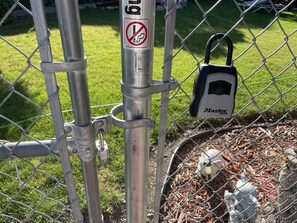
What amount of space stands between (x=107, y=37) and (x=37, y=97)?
3404mm

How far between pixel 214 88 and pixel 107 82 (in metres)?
3.37

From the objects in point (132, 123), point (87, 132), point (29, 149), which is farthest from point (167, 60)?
point (29, 149)

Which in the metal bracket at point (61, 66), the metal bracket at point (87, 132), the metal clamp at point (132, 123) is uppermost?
the metal bracket at point (61, 66)

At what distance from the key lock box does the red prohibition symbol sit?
0.30 metres

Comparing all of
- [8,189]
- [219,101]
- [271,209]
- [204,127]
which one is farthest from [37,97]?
[219,101]

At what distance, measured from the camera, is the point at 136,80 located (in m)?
0.91

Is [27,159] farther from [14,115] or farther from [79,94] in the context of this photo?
[79,94]

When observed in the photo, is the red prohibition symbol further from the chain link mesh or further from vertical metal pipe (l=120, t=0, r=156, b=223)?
the chain link mesh

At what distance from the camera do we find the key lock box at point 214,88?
3.50ft

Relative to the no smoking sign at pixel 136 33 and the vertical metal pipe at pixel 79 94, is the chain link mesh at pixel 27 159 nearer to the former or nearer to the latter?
the vertical metal pipe at pixel 79 94

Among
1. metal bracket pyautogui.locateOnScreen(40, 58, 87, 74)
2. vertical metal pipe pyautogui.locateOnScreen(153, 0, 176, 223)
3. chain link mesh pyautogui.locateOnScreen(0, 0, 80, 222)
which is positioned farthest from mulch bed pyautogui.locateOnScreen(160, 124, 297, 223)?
metal bracket pyautogui.locateOnScreen(40, 58, 87, 74)

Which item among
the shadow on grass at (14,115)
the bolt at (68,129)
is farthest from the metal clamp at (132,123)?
the shadow on grass at (14,115)

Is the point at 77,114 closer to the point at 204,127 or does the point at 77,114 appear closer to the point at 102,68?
the point at 204,127

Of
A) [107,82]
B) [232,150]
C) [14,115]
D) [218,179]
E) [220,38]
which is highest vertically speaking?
[107,82]
